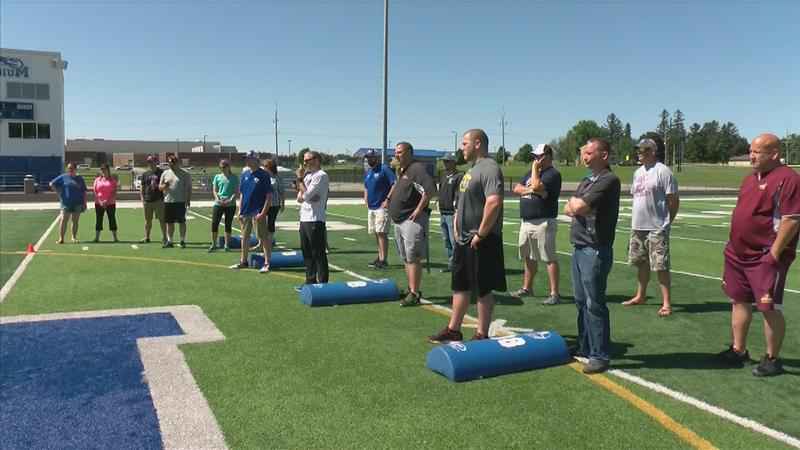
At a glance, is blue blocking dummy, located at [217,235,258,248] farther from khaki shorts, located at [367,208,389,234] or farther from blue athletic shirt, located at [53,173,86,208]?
khaki shorts, located at [367,208,389,234]

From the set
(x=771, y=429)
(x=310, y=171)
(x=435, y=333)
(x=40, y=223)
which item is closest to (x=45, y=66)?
(x=40, y=223)

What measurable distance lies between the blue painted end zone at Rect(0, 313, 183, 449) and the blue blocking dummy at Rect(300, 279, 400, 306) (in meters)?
1.63

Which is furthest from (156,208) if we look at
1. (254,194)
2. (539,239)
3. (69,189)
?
(539,239)

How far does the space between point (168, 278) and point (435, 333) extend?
5153 mm

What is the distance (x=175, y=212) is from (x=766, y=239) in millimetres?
11548

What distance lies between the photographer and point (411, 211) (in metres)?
7.88

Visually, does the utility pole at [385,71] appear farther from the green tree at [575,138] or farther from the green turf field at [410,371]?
the green tree at [575,138]

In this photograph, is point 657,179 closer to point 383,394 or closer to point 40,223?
point 383,394

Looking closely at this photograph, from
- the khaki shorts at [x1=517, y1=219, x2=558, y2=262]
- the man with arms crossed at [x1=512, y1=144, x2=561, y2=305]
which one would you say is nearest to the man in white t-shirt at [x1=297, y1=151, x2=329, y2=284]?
the man with arms crossed at [x1=512, y1=144, x2=561, y2=305]

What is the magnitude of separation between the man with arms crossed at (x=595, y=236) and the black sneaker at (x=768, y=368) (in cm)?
122

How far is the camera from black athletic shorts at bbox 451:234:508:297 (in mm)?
5480

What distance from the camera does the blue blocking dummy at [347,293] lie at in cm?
755

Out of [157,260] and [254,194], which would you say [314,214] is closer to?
[254,194]

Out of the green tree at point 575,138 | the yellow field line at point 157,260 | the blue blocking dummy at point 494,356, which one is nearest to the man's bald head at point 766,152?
the blue blocking dummy at point 494,356
